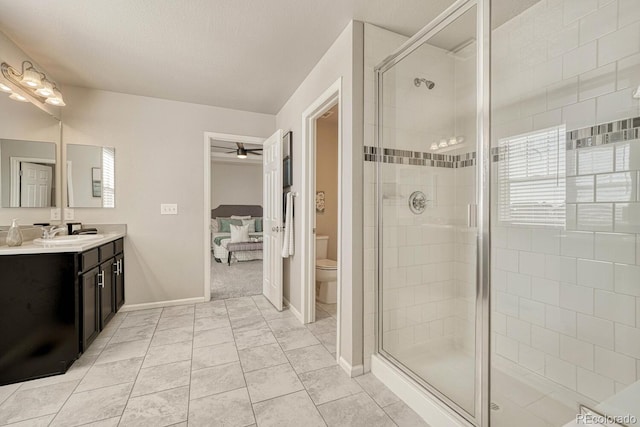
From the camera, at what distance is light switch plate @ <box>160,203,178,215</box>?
3.30m

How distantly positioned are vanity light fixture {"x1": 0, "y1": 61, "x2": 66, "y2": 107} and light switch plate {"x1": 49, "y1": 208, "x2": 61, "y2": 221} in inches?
39.4

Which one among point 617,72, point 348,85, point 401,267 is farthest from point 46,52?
point 617,72

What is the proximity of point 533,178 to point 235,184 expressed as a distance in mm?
6865

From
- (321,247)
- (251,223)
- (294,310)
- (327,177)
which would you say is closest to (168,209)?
(294,310)

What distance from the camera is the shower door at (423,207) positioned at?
1.94 meters

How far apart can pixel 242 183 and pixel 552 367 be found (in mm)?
7111

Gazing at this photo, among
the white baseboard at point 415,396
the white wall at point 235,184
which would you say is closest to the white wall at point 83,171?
the white baseboard at point 415,396

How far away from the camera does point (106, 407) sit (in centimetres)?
162

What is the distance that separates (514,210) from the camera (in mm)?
1886

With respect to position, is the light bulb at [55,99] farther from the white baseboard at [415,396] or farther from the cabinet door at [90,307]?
the white baseboard at [415,396]

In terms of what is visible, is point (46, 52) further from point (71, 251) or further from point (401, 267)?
point (401, 267)

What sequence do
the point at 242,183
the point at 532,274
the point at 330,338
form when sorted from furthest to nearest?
the point at 242,183, the point at 330,338, the point at 532,274

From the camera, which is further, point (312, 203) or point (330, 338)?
point (312, 203)

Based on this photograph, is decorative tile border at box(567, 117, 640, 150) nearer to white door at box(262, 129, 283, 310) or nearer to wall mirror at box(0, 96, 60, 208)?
white door at box(262, 129, 283, 310)
